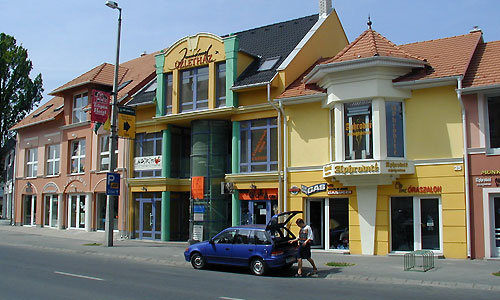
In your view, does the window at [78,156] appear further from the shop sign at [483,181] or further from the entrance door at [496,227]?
the entrance door at [496,227]

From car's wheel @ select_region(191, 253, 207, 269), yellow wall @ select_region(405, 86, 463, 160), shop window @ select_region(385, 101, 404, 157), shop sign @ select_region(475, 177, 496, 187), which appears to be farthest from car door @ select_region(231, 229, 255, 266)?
shop sign @ select_region(475, 177, 496, 187)

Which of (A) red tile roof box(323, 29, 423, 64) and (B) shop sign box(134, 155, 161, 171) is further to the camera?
(B) shop sign box(134, 155, 161, 171)

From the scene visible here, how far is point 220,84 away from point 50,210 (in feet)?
52.0

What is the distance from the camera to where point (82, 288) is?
424 inches

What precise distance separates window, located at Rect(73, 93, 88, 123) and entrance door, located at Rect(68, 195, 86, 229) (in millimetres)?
4662

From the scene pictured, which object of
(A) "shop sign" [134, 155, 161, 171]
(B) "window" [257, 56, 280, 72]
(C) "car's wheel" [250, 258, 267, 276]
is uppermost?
(B) "window" [257, 56, 280, 72]

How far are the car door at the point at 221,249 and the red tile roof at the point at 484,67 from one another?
9.52m

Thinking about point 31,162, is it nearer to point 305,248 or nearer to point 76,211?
point 76,211

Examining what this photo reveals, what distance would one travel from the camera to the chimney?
79.0 feet

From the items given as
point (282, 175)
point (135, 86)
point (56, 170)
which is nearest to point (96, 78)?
point (135, 86)

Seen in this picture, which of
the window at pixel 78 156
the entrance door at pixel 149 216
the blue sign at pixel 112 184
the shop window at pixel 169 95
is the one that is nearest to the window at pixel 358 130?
the shop window at pixel 169 95

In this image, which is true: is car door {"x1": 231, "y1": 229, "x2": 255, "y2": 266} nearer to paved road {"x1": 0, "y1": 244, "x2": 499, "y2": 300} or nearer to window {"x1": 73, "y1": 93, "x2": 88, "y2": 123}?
paved road {"x1": 0, "y1": 244, "x2": 499, "y2": 300}

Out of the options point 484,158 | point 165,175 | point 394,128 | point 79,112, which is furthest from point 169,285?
point 79,112

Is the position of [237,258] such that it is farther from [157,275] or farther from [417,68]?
[417,68]
